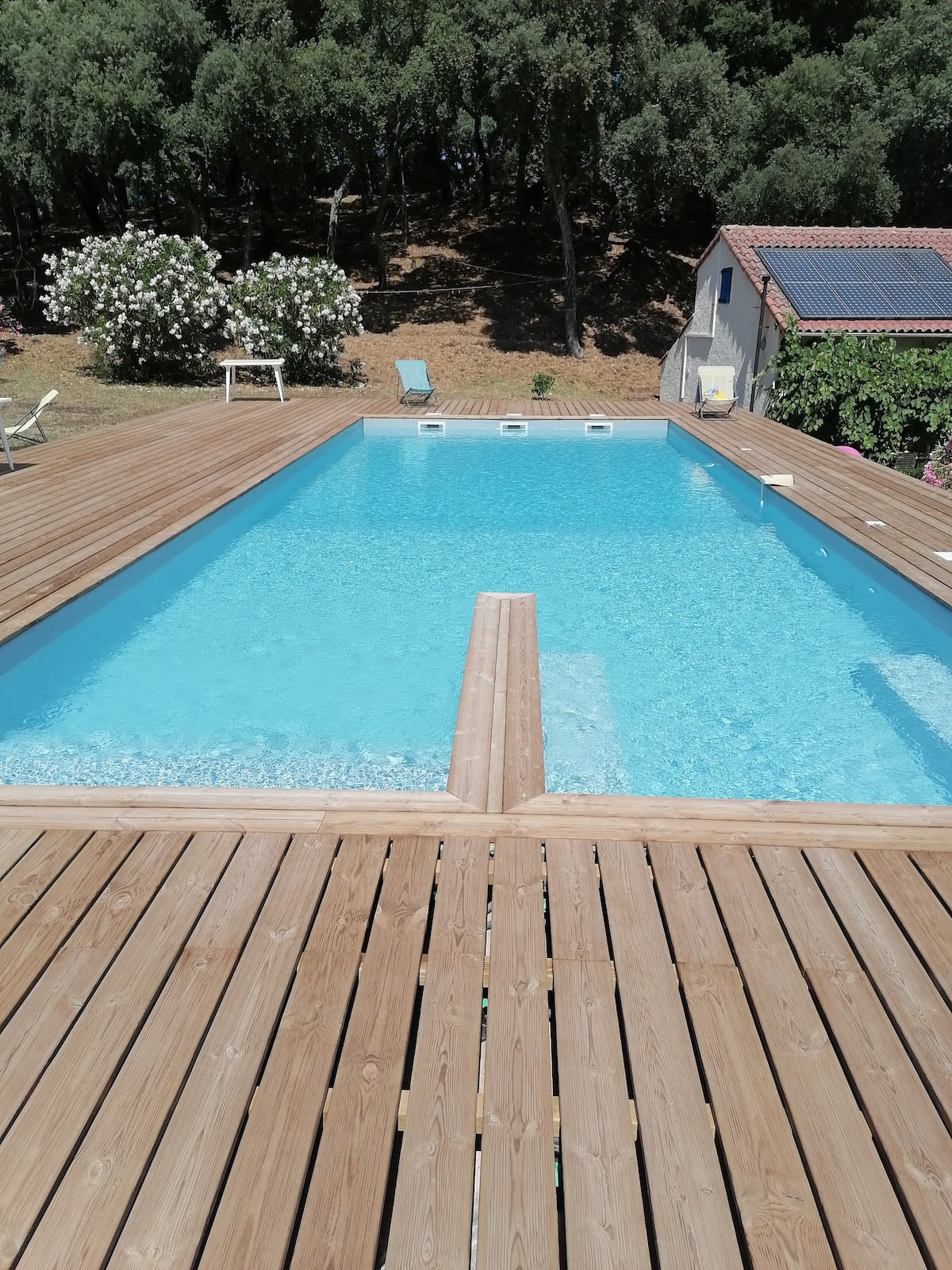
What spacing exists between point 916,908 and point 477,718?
1.79 meters

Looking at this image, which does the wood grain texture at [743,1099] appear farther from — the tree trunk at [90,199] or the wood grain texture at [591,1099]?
the tree trunk at [90,199]

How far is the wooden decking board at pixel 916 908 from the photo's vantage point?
2098 millimetres

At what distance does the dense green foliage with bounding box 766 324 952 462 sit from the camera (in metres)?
9.81

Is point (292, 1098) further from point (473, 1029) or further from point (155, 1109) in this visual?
point (473, 1029)

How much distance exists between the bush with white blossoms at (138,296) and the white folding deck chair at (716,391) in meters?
7.61

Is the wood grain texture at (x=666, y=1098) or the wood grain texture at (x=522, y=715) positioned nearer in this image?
the wood grain texture at (x=666, y=1098)

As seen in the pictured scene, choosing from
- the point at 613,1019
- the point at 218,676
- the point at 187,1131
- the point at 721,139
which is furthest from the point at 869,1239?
the point at 721,139

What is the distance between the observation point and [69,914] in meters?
2.24

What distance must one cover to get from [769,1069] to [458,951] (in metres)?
0.75

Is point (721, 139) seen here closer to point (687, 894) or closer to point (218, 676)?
point (218, 676)

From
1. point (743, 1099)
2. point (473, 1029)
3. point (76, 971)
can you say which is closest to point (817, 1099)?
point (743, 1099)

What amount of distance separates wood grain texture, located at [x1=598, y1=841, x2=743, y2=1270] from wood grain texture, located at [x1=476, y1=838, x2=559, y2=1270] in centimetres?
19

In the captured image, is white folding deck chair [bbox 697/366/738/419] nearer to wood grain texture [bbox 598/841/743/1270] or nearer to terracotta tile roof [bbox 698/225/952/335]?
terracotta tile roof [bbox 698/225/952/335]

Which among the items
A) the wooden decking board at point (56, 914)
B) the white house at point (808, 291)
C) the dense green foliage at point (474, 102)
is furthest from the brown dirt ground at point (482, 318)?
the wooden decking board at point (56, 914)
